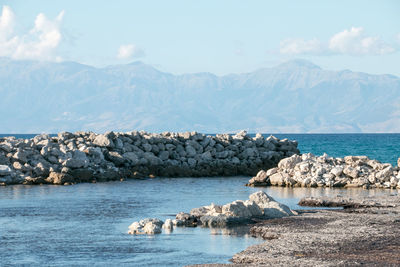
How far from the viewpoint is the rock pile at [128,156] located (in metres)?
34.7

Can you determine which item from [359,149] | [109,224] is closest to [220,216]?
[109,224]

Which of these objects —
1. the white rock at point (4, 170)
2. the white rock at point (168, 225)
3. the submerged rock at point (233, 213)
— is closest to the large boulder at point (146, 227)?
the white rock at point (168, 225)

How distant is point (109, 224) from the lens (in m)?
19.9

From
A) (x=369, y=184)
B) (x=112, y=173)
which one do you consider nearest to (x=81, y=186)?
(x=112, y=173)

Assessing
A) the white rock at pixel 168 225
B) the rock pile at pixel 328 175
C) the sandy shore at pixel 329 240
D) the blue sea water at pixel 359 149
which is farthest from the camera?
the blue sea water at pixel 359 149

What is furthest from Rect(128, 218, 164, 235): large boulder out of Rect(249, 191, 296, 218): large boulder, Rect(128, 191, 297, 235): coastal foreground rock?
Rect(249, 191, 296, 218): large boulder

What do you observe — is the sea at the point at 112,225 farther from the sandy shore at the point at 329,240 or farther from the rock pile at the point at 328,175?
the rock pile at the point at 328,175

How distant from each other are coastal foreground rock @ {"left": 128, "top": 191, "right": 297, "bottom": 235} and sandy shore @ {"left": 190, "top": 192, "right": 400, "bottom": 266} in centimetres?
68

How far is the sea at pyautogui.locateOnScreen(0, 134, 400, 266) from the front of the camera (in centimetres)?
1499

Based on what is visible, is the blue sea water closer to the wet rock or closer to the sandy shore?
the wet rock

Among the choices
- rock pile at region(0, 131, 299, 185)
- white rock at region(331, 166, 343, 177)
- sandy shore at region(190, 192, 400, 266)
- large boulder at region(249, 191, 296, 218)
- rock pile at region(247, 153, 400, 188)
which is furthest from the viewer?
rock pile at region(0, 131, 299, 185)

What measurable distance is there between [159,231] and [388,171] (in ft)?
57.0

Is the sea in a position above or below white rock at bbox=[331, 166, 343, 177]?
below

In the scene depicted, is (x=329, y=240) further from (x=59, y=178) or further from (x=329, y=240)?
(x=59, y=178)
